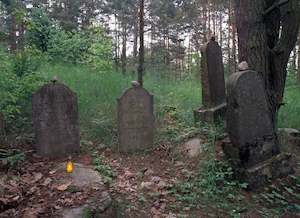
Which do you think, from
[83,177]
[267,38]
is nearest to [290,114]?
[267,38]

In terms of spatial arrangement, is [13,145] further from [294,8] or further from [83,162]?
[294,8]

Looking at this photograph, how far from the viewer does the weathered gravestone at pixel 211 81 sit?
790 centimetres

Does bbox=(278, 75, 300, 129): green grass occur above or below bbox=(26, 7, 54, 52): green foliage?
below

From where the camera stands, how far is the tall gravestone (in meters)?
6.32

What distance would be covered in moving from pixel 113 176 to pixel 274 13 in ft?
14.5

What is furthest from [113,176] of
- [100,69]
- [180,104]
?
[100,69]

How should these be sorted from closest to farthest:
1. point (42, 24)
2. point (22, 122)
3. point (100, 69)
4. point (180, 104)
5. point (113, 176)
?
point (113, 176) → point (22, 122) → point (180, 104) → point (100, 69) → point (42, 24)

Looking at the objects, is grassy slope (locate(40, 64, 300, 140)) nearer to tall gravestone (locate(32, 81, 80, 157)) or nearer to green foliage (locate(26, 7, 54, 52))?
tall gravestone (locate(32, 81, 80, 157))

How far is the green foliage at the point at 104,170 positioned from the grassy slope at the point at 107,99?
3.86 ft

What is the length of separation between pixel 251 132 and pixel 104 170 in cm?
250

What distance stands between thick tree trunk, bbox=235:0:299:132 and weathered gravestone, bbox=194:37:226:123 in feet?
4.50

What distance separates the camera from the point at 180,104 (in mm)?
9570

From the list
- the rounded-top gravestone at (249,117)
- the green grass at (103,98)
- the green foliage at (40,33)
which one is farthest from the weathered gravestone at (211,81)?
the green foliage at (40,33)

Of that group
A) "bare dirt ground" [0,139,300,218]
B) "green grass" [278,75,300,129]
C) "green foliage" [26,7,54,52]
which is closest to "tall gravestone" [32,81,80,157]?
"bare dirt ground" [0,139,300,218]
